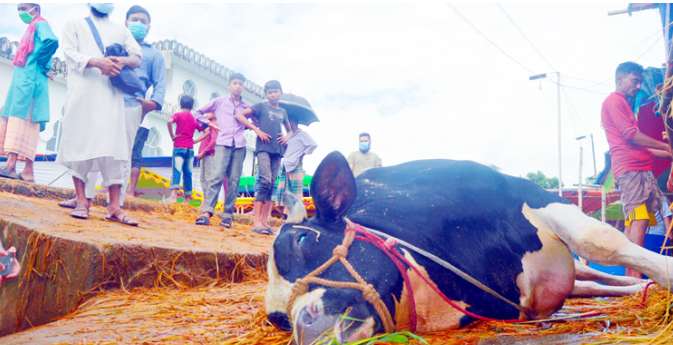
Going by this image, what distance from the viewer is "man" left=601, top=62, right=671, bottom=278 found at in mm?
3738

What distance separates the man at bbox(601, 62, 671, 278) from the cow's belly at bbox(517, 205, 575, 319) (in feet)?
7.18

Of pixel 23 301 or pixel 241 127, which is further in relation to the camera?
pixel 241 127

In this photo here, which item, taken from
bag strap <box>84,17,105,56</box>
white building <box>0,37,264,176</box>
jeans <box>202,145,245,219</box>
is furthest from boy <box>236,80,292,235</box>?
white building <box>0,37,264,176</box>

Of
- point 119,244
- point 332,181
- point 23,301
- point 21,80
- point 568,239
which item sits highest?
point 21,80

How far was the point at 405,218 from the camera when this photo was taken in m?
1.78

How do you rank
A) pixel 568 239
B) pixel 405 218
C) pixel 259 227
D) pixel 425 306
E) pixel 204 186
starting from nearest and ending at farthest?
pixel 425 306
pixel 405 218
pixel 568 239
pixel 259 227
pixel 204 186

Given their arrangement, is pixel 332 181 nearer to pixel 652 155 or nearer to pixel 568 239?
pixel 568 239

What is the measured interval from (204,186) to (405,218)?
19.4ft

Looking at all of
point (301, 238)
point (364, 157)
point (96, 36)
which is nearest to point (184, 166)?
point (364, 157)

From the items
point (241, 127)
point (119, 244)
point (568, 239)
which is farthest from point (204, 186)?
point (568, 239)

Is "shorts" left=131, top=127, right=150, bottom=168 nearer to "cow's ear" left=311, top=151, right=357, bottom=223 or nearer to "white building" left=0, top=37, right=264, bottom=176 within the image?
"cow's ear" left=311, top=151, right=357, bottom=223

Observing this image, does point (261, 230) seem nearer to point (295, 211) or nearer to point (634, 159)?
point (295, 211)

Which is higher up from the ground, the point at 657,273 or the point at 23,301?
the point at 657,273

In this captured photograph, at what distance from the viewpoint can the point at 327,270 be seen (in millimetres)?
1453
